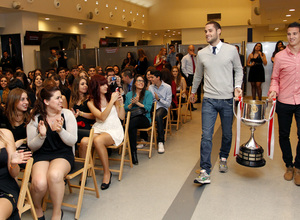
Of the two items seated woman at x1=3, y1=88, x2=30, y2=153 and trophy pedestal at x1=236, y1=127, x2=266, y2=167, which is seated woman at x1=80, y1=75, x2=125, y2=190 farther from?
trophy pedestal at x1=236, y1=127, x2=266, y2=167

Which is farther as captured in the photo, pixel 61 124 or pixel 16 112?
pixel 16 112

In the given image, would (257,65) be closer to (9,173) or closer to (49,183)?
(49,183)

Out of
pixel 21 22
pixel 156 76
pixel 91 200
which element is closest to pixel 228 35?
pixel 21 22

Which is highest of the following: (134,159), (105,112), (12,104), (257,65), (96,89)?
(257,65)

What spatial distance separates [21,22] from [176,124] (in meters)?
7.43

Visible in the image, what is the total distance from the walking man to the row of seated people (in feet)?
6.24

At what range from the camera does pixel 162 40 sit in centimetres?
2278

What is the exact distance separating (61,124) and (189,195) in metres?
1.60

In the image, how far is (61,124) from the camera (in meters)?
2.73

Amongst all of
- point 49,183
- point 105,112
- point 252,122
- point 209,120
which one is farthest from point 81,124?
point 252,122

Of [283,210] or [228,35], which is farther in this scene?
[228,35]

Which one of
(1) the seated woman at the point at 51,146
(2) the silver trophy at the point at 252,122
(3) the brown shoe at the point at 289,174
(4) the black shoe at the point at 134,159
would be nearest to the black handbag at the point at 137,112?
(4) the black shoe at the point at 134,159

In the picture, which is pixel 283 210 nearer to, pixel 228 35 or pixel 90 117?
pixel 90 117

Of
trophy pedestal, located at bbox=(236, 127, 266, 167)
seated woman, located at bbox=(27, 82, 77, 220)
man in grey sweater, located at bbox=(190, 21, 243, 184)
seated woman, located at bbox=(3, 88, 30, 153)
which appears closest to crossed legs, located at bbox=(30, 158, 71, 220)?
→ seated woman, located at bbox=(27, 82, 77, 220)
